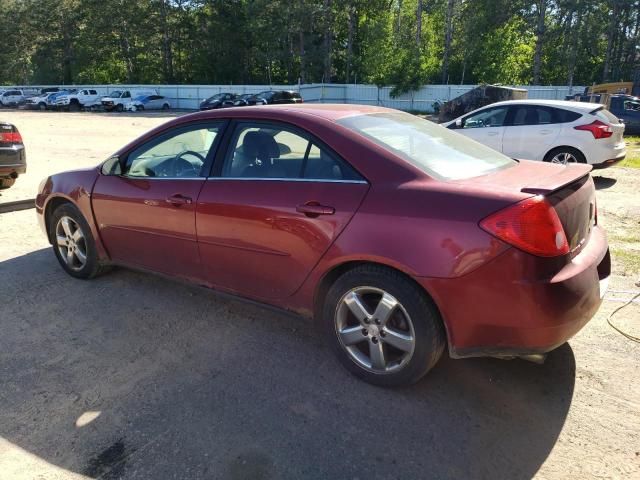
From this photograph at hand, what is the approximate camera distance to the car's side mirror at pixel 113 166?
14.0 ft

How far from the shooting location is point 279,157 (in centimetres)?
348

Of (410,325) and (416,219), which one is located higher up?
(416,219)

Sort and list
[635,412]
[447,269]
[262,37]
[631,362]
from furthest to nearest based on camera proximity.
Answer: [262,37] < [631,362] < [635,412] < [447,269]

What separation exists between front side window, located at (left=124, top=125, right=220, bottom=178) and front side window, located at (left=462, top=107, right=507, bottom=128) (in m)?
7.56

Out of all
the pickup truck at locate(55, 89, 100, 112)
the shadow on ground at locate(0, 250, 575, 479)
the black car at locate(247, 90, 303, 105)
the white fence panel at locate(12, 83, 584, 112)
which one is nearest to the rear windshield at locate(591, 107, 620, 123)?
the shadow on ground at locate(0, 250, 575, 479)

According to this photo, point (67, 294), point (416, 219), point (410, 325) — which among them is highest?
point (416, 219)

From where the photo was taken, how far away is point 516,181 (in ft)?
9.55

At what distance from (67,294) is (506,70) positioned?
44185mm

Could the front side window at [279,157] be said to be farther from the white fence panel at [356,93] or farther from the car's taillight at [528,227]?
the white fence panel at [356,93]

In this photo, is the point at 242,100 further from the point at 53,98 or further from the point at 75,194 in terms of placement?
the point at 75,194

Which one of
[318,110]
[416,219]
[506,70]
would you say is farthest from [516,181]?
[506,70]

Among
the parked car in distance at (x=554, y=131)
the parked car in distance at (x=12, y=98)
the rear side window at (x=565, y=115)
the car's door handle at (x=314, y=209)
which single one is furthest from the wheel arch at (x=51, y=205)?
the parked car in distance at (x=12, y=98)

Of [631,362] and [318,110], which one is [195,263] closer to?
[318,110]

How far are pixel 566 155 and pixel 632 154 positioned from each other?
560cm
